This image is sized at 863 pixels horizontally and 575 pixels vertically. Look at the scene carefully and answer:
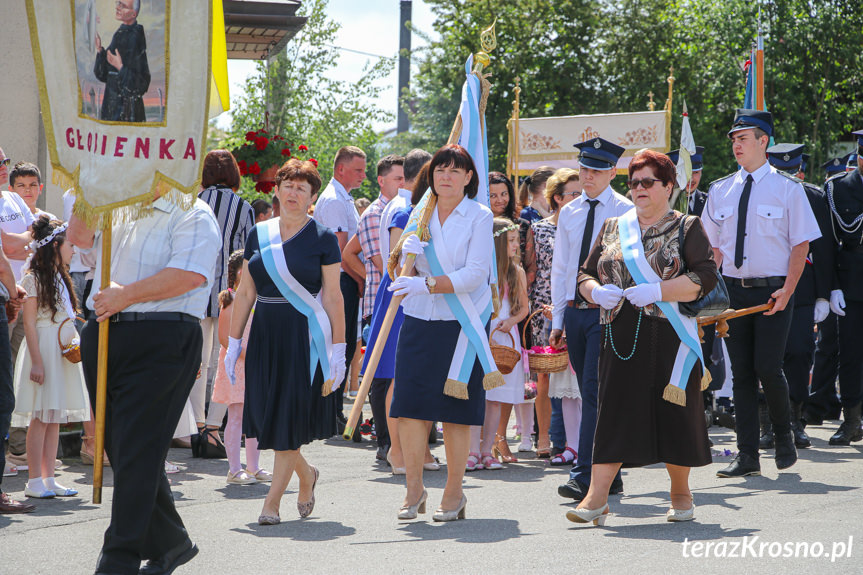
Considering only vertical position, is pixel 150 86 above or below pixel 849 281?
above

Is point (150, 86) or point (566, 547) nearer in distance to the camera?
point (150, 86)

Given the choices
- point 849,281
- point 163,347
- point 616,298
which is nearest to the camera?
point 163,347

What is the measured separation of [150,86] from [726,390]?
771 centimetres

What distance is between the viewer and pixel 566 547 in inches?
213

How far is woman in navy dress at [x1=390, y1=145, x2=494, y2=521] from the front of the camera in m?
6.14

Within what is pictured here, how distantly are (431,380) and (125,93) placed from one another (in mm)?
2361

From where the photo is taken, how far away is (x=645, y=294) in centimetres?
579

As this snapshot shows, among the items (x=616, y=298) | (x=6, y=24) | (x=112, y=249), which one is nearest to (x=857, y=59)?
(x=6, y=24)

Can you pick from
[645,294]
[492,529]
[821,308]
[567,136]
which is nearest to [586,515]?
[492,529]

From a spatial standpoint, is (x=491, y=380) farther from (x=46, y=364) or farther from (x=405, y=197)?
(x=46, y=364)

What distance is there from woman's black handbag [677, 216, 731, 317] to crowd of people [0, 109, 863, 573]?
3cm

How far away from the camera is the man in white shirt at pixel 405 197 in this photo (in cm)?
811

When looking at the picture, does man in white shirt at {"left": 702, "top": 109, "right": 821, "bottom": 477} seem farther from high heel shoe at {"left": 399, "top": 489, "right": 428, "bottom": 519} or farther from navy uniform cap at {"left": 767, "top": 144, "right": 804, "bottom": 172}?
high heel shoe at {"left": 399, "top": 489, "right": 428, "bottom": 519}

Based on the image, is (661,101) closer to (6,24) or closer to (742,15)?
(742,15)
